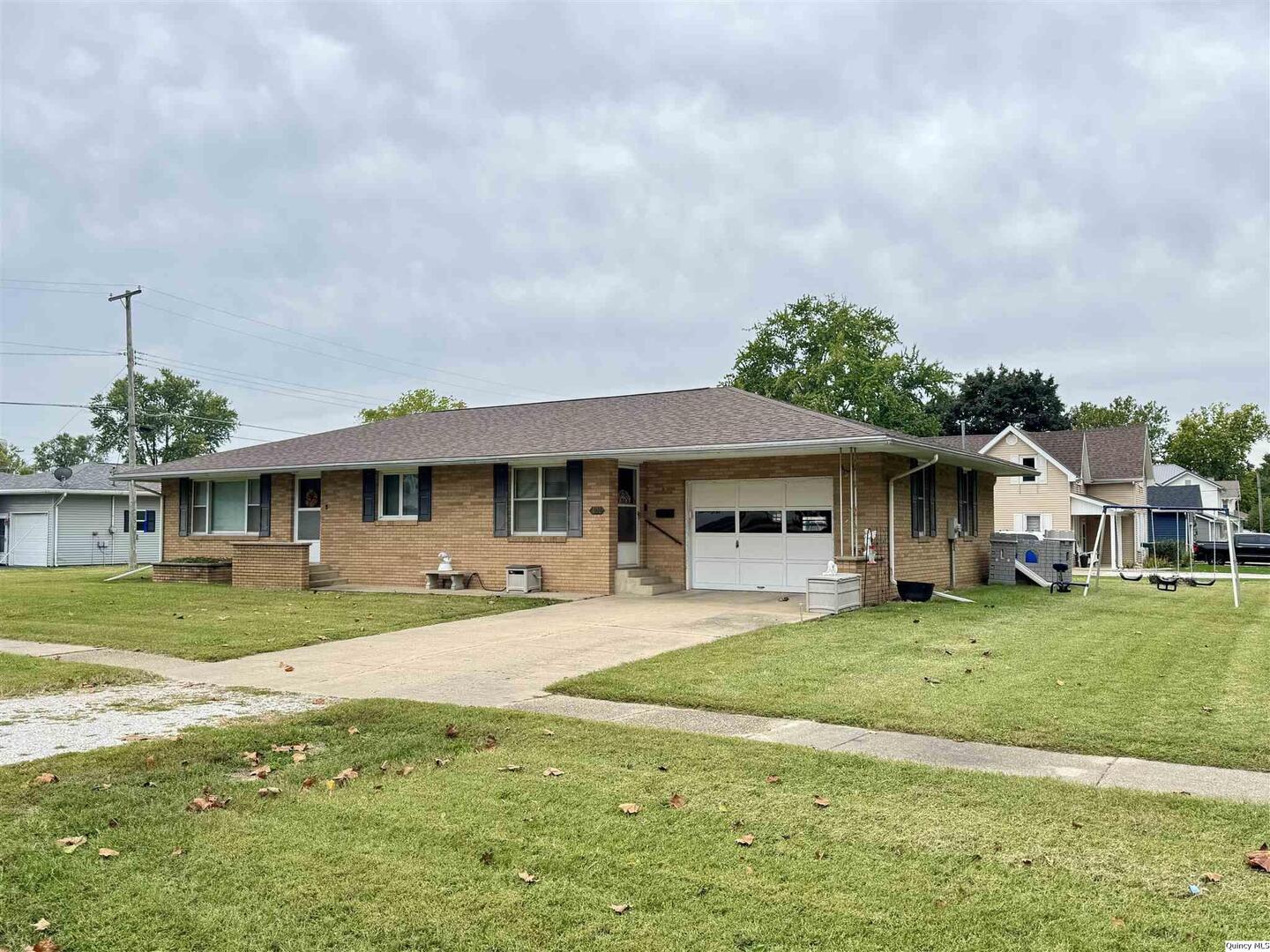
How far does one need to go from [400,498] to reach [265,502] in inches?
165

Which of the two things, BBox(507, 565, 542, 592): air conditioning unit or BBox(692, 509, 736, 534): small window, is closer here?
BBox(507, 565, 542, 592): air conditioning unit

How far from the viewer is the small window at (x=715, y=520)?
60.3 feet

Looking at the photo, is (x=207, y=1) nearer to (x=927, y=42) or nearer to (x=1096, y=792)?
(x=927, y=42)

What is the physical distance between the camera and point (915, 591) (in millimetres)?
16359

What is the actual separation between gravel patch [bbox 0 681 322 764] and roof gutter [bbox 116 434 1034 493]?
9.26 meters

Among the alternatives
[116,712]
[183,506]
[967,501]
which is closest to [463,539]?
[183,506]

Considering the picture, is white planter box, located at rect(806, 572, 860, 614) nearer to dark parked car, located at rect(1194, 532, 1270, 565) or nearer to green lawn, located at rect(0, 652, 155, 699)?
green lawn, located at rect(0, 652, 155, 699)

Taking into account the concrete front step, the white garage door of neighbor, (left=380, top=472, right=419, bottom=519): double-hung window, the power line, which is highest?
the power line

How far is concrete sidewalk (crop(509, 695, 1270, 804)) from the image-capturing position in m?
5.32

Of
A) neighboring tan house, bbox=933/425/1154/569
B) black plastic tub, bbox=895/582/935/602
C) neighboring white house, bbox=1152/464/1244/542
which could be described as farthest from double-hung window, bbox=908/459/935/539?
neighboring white house, bbox=1152/464/1244/542

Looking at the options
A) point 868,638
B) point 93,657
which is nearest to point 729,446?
point 868,638

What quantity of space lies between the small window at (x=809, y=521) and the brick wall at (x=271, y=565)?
10059mm

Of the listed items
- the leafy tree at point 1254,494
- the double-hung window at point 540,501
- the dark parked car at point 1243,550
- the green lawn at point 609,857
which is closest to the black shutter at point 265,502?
the double-hung window at point 540,501

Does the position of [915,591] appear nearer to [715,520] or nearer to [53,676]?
[715,520]
